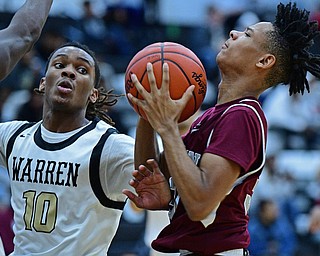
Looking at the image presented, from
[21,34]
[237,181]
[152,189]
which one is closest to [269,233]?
[152,189]

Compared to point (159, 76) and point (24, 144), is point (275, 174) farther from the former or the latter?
point (159, 76)

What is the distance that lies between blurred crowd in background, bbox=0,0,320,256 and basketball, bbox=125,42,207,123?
196 inches

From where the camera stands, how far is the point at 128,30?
540 inches

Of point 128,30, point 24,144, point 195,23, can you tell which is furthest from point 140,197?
point 195,23

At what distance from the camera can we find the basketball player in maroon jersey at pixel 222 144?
4070mm

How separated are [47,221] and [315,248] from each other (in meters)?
7.30

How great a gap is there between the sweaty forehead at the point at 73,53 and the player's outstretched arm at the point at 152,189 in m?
1.21

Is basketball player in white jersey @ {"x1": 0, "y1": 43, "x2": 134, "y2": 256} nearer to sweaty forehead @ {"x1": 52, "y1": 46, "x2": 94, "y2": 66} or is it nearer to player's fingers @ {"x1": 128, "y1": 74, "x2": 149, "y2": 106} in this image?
sweaty forehead @ {"x1": 52, "y1": 46, "x2": 94, "y2": 66}

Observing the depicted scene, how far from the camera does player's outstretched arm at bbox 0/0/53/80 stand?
4469mm

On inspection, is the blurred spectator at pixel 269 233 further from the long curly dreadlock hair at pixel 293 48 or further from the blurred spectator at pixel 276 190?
the long curly dreadlock hair at pixel 293 48

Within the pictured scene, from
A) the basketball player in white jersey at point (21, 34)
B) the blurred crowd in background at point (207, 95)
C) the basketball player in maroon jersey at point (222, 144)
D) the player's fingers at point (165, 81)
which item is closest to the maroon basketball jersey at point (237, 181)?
the basketball player in maroon jersey at point (222, 144)

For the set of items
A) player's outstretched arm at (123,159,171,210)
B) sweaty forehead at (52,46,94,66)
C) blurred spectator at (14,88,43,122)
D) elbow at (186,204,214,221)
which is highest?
blurred spectator at (14,88,43,122)

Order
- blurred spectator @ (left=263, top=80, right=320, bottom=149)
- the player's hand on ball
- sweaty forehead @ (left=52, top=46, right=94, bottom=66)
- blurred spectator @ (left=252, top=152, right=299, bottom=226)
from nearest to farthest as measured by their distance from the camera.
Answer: the player's hand on ball
sweaty forehead @ (left=52, top=46, right=94, bottom=66)
blurred spectator @ (left=252, top=152, right=299, bottom=226)
blurred spectator @ (left=263, top=80, right=320, bottom=149)

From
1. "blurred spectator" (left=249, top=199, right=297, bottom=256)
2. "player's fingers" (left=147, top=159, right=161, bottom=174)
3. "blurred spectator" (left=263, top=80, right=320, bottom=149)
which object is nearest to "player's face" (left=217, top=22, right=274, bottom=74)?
"player's fingers" (left=147, top=159, right=161, bottom=174)
